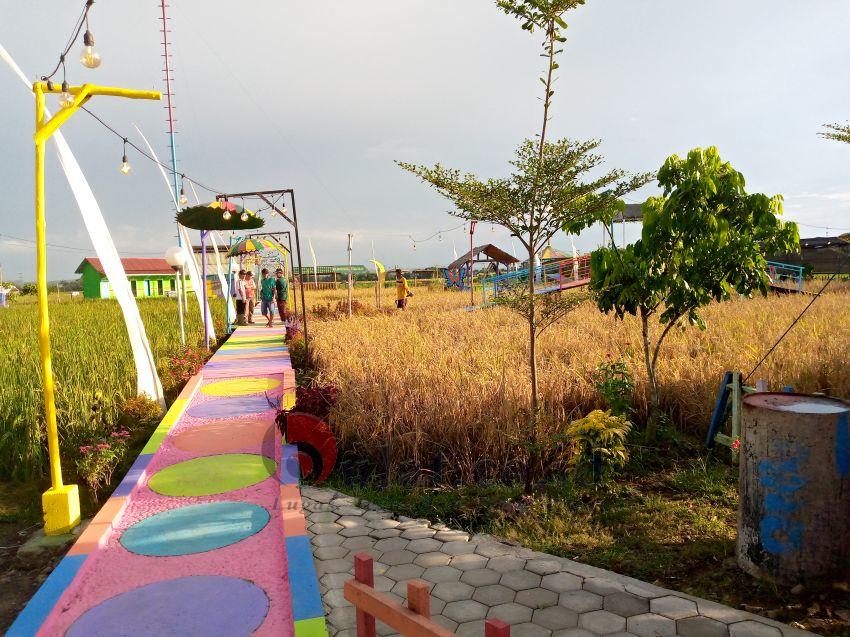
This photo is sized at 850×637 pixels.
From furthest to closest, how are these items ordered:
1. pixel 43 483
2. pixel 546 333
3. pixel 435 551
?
1. pixel 546 333
2. pixel 43 483
3. pixel 435 551

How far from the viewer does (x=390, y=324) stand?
41.4 feet

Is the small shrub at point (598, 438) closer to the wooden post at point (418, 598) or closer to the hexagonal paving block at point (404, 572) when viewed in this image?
the hexagonal paving block at point (404, 572)

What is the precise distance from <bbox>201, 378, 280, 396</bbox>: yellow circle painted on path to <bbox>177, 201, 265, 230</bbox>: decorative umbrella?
3056 millimetres

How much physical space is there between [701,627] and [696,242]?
367 cm

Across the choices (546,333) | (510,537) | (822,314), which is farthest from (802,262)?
(510,537)

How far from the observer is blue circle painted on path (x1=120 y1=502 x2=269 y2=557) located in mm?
3729

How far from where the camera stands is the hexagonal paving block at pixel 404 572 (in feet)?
10.8

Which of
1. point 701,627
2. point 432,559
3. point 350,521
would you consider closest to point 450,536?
point 432,559

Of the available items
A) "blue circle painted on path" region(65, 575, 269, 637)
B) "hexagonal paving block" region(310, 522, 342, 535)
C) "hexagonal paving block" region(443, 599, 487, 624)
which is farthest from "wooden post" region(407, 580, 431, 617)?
"hexagonal paving block" region(310, 522, 342, 535)

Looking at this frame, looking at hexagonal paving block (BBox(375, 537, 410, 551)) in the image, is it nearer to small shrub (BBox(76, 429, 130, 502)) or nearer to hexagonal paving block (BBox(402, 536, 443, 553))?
hexagonal paving block (BBox(402, 536, 443, 553))

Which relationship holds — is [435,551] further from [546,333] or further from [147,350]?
[546,333]

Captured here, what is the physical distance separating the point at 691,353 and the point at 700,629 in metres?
5.81

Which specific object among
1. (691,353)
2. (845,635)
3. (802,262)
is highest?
(802,262)

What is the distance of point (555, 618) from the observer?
2.80 m
